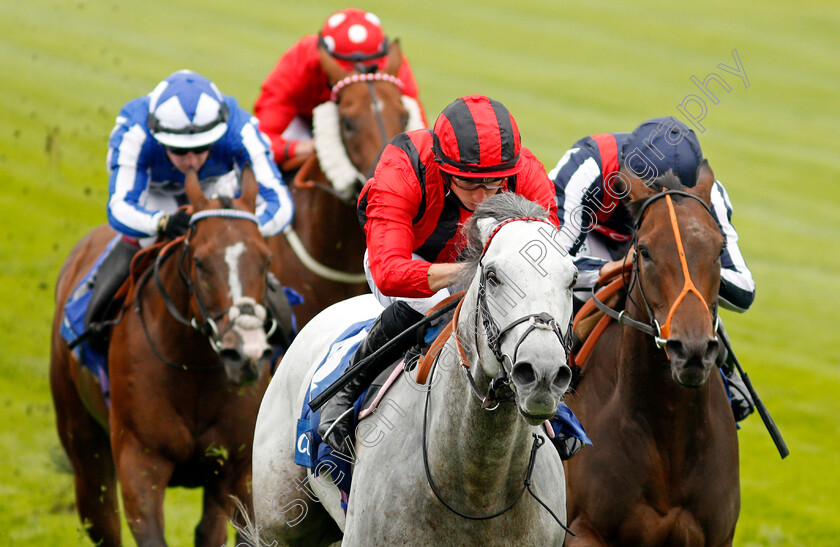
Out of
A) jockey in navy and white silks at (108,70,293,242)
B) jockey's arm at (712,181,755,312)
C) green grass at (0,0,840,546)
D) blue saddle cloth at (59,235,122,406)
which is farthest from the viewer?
green grass at (0,0,840,546)

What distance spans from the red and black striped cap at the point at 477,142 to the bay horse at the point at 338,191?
3.53 metres

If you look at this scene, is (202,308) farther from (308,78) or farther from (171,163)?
(308,78)

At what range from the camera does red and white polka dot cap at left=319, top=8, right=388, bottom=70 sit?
796 cm

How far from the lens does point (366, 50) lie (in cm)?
796

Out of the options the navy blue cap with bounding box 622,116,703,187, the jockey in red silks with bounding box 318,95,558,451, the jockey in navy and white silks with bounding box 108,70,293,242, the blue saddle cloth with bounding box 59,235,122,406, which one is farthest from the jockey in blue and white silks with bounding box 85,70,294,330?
the navy blue cap with bounding box 622,116,703,187

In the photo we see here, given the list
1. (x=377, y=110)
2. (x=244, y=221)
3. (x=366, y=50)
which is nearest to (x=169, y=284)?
(x=244, y=221)

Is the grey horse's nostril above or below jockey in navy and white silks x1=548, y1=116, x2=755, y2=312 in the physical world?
above

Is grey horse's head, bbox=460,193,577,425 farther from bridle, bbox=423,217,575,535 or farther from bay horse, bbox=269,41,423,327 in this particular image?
bay horse, bbox=269,41,423,327

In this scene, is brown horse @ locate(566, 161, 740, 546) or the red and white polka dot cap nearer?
brown horse @ locate(566, 161, 740, 546)

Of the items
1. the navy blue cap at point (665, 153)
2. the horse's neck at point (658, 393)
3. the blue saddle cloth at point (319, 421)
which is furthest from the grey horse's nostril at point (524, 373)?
the navy blue cap at point (665, 153)

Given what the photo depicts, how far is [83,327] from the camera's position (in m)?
6.72

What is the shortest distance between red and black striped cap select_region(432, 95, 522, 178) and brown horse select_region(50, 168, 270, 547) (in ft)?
6.50

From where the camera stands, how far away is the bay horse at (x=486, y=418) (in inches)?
124

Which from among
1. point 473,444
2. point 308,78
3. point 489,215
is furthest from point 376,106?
point 473,444
